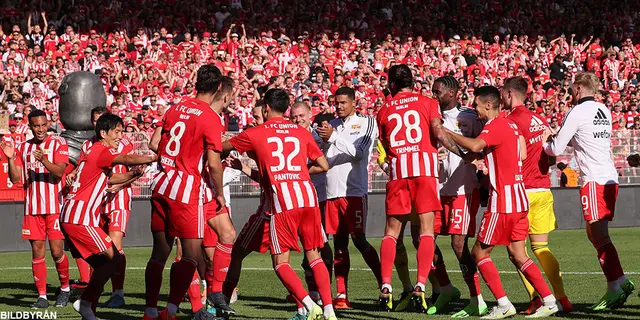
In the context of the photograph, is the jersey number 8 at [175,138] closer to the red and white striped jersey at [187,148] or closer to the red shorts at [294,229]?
the red and white striped jersey at [187,148]

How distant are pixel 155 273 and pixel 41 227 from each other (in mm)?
3517

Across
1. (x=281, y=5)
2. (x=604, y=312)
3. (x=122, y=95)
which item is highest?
(x=281, y=5)

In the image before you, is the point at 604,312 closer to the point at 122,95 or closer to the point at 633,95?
the point at 122,95

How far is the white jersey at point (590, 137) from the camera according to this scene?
10.2 meters

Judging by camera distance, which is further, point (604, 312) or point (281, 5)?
point (281, 5)

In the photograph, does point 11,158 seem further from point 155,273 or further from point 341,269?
point 341,269

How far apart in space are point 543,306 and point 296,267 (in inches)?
262

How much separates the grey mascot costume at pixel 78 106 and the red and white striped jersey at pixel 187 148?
404cm

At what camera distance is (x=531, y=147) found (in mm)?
10180

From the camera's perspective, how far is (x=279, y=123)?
940 centimetres

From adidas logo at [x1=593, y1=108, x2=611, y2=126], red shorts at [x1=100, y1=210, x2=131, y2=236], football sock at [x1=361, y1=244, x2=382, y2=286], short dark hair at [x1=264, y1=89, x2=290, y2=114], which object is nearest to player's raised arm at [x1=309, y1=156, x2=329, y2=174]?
short dark hair at [x1=264, y1=89, x2=290, y2=114]

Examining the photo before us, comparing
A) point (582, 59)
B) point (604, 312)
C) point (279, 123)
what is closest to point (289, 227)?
point (279, 123)

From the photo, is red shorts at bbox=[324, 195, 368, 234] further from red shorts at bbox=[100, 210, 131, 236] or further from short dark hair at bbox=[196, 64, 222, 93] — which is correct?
short dark hair at bbox=[196, 64, 222, 93]

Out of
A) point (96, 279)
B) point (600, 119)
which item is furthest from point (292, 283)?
point (600, 119)
